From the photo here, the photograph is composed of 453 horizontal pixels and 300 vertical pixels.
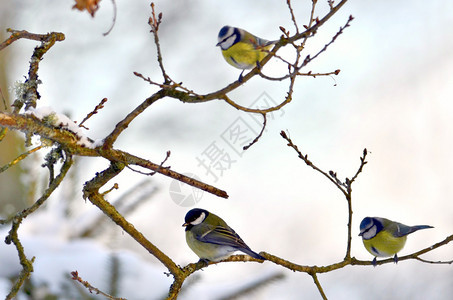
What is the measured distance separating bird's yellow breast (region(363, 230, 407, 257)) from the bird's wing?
760 mm

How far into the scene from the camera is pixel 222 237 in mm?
2295

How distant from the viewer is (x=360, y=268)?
6.00 meters

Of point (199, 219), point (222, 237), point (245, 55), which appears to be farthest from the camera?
point (199, 219)

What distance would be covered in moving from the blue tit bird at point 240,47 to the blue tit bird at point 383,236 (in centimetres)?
115

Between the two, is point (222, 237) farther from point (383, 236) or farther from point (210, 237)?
point (383, 236)

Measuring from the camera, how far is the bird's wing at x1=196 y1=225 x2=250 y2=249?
221cm

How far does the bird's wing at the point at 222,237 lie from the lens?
7.26 ft

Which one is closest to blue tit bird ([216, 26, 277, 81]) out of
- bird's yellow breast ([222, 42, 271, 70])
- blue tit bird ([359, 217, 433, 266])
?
bird's yellow breast ([222, 42, 271, 70])

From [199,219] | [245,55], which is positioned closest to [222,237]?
[199,219]

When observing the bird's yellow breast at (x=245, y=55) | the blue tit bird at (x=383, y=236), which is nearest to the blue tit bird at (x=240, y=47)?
the bird's yellow breast at (x=245, y=55)

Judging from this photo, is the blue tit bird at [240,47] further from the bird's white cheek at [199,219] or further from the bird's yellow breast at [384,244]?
the bird's yellow breast at [384,244]

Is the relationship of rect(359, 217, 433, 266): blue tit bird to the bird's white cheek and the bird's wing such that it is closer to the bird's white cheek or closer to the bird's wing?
the bird's wing

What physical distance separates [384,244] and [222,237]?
0.86 m

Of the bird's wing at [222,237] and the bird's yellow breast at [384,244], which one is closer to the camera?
the bird's wing at [222,237]
